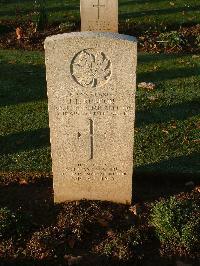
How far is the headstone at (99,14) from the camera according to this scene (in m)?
11.2

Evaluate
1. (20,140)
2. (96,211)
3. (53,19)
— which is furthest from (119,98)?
(53,19)

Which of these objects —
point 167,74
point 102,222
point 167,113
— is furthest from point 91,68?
point 167,74

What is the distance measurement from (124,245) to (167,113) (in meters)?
3.58

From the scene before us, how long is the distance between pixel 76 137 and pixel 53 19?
28.0 ft

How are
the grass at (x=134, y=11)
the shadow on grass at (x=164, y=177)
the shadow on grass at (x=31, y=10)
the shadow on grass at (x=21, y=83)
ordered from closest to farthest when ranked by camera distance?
the shadow on grass at (x=164, y=177), the shadow on grass at (x=21, y=83), the grass at (x=134, y=11), the shadow on grass at (x=31, y=10)

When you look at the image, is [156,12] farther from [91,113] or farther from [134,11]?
[91,113]

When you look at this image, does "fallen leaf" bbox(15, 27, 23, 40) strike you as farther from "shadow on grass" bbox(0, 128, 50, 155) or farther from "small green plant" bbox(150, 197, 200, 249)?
"small green plant" bbox(150, 197, 200, 249)

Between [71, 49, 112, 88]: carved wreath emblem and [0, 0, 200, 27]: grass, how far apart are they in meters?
8.23

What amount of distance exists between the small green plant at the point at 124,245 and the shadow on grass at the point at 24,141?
2.45 meters

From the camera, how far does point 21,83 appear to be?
31.8 feet

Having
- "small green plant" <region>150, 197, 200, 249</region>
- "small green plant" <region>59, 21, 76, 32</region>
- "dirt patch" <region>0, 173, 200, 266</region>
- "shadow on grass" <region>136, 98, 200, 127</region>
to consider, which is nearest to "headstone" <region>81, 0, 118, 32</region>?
"small green plant" <region>59, 21, 76, 32</region>

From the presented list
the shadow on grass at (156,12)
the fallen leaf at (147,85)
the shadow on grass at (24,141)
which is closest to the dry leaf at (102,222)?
the shadow on grass at (24,141)

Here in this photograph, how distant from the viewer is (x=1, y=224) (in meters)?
5.33

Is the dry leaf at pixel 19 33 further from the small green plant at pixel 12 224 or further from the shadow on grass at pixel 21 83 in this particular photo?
the small green plant at pixel 12 224
